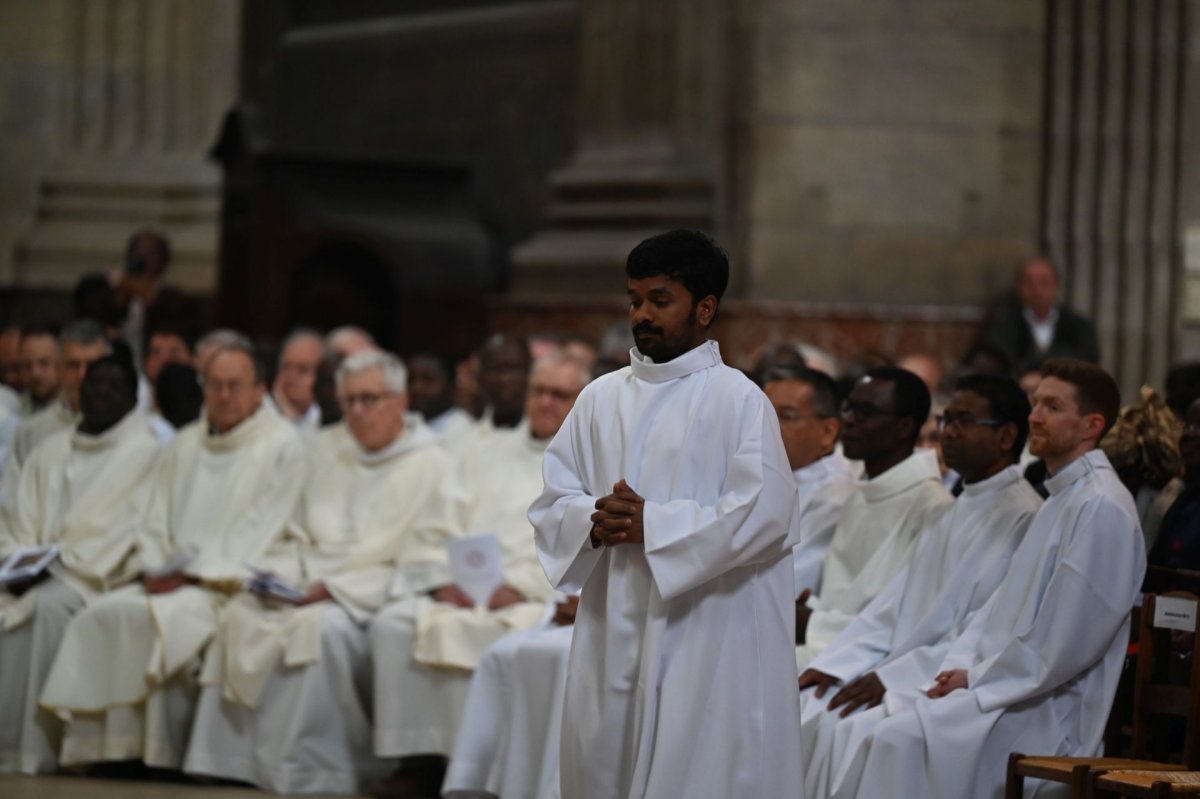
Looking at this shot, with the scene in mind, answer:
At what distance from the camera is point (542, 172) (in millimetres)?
17828

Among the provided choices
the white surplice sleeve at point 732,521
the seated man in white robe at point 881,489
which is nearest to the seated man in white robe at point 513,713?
the seated man in white robe at point 881,489

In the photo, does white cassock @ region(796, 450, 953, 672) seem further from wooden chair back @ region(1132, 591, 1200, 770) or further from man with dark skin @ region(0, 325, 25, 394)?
man with dark skin @ region(0, 325, 25, 394)

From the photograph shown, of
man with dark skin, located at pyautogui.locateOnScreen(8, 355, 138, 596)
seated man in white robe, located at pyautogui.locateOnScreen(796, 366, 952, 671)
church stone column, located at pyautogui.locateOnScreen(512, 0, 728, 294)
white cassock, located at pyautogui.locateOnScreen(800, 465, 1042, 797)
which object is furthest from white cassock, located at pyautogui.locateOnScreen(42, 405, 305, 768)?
church stone column, located at pyautogui.locateOnScreen(512, 0, 728, 294)

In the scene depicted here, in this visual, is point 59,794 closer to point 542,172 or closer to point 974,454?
point 974,454

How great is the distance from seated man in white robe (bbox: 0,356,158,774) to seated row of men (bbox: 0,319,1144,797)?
0.01 m

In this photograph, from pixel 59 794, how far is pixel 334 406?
283 centimetres

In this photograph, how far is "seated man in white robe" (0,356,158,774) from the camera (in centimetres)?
930

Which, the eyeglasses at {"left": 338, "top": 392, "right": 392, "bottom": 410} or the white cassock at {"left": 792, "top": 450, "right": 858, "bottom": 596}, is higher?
the eyeglasses at {"left": 338, "top": 392, "right": 392, "bottom": 410}

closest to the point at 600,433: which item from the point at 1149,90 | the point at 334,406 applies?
the point at 334,406

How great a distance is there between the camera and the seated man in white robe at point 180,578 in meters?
9.05

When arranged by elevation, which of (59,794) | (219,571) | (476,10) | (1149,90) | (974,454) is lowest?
(59,794)

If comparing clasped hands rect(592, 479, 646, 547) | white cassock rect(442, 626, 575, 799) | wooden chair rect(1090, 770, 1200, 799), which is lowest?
white cassock rect(442, 626, 575, 799)

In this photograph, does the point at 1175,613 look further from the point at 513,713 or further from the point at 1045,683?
the point at 513,713

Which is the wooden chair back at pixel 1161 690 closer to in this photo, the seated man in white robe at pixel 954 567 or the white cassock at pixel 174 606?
the seated man in white robe at pixel 954 567
